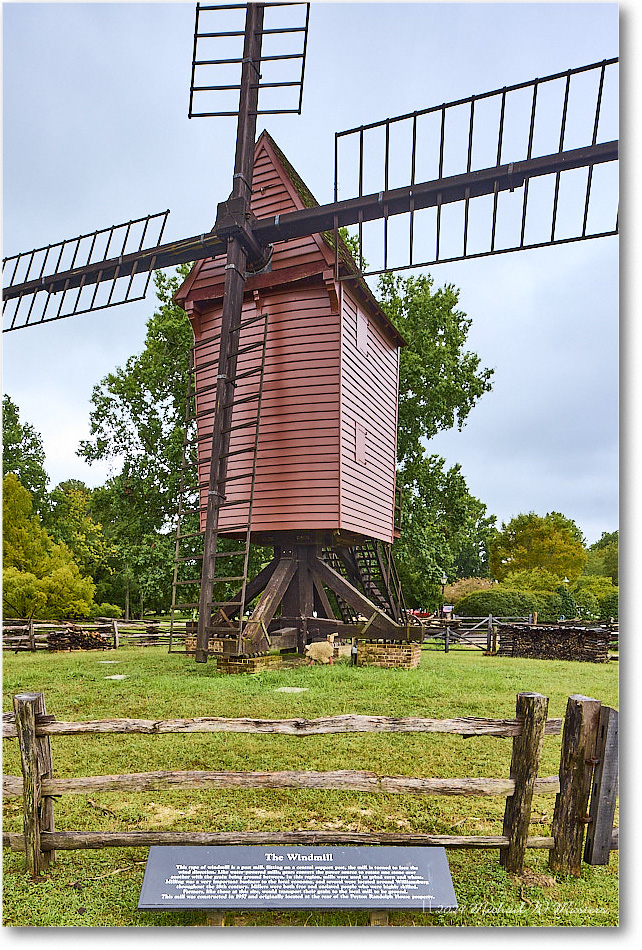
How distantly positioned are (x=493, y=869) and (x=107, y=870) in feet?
6.80

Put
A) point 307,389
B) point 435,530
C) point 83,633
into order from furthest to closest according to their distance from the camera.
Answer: point 83,633, point 435,530, point 307,389

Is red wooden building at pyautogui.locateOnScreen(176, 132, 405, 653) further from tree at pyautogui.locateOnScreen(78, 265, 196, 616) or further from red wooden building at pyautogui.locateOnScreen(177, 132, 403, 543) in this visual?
tree at pyautogui.locateOnScreen(78, 265, 196, 616)

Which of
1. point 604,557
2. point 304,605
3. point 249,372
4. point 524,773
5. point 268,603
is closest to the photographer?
point 524,773

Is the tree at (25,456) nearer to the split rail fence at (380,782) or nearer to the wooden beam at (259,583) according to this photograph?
the split rail fence at (380,782)

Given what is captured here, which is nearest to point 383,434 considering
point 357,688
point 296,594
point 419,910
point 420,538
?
point 420,538

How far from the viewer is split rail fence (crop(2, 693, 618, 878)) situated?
11.6 feet

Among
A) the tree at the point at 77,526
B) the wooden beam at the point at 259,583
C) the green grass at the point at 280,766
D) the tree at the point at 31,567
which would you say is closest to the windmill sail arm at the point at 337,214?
the tree at the point at 77,526

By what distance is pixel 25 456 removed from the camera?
6039mm

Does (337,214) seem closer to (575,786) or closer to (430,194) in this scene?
(430,194)

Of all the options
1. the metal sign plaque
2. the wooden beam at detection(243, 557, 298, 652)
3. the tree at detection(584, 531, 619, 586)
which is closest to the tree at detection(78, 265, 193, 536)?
the wooden beam at detection(243, 557, 298, 652)

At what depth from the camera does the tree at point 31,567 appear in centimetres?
589

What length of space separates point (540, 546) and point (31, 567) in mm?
4874

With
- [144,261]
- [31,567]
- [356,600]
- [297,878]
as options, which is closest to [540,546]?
[356,600]

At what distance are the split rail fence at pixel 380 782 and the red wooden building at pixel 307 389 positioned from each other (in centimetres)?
505
